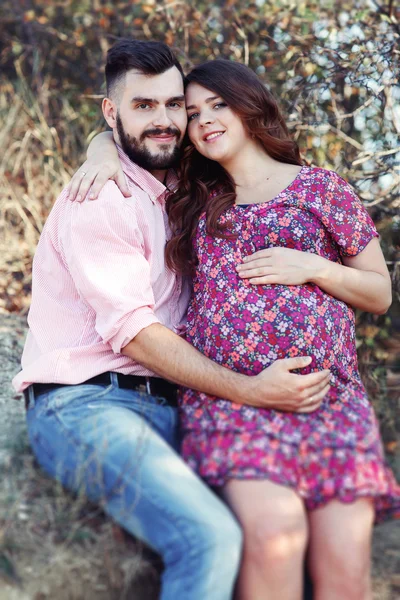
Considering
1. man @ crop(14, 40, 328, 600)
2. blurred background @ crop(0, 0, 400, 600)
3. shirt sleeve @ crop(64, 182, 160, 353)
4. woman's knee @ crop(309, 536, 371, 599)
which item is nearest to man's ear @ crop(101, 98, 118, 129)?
man @ crop(14, 40, 328, 600)

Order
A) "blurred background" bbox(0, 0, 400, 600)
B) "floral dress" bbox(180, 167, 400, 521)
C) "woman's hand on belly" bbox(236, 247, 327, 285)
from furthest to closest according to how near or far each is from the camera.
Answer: "blurred background" bbox(0, 0, 400, 600)
"woman's hand on belly" bbox(236, 247, 327, 285)
"floral dress" bbox(180, 167, 400, 521)

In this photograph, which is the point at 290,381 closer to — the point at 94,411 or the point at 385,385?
the point at 94,411

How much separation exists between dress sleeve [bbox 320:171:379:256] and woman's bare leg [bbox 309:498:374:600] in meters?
1.15

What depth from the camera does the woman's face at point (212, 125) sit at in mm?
3090

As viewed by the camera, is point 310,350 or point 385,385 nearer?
point 310,350

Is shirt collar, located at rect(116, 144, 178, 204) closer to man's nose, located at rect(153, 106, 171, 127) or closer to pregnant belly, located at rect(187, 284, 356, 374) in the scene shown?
man's nose, located at rect(153, 106, 171, 127)

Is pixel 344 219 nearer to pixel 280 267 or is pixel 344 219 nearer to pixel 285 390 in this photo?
pixel 280 267

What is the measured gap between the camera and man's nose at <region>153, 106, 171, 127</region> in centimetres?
307

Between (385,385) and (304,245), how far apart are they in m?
1.53

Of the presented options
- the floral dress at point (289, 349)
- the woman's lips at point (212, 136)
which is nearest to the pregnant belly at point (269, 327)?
the floral dress at point (289, 349)

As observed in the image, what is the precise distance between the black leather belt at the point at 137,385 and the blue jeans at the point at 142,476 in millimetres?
36

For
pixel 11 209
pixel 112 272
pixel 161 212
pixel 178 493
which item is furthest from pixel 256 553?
pixel 11 209

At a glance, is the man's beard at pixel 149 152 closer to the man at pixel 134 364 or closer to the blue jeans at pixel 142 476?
the man at pixel 134 364

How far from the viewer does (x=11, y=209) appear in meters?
5.41
